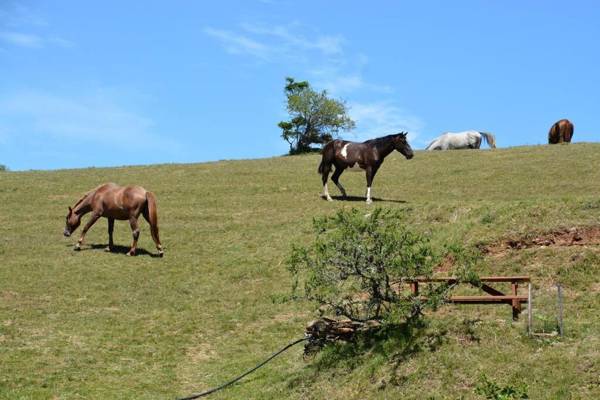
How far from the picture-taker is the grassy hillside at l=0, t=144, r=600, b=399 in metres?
12.6

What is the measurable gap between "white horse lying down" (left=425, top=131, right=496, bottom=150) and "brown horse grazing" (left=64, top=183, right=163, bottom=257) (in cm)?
3187

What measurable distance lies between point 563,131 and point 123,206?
3300cm

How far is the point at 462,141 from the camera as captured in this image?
5259 centimetres

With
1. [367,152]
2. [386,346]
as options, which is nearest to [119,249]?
[367,152]

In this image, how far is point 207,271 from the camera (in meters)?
23.4

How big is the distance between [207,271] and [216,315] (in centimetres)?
430

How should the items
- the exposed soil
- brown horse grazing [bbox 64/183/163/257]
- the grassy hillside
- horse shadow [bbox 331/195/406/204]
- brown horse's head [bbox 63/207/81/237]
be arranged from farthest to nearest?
horse shadow [bbox 331/195/406/204] → brown horse's head [bbox 63/207/81/237] → brown horse grazing [bbox 64/183/163/257] → the exposed soil → the grassy hillside

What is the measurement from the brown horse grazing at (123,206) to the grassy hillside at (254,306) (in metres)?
0.96

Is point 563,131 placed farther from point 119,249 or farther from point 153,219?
point 119,249

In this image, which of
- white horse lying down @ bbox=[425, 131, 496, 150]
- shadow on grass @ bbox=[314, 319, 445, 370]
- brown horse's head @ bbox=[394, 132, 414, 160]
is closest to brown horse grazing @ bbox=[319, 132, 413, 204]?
brown horse's head @ bbox=[394, 132, 414, 160]

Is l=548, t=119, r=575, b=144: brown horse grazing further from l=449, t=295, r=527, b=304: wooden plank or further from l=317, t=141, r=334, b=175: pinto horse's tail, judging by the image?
l=449, t=295, r=527, b=304: wooden plank

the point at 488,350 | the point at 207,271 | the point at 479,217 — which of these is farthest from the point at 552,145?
the point at 488,350

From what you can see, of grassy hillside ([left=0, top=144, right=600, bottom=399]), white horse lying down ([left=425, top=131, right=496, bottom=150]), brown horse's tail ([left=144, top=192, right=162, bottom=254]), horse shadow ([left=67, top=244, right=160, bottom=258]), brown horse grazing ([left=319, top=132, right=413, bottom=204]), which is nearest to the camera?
grassy hillside ([left=0, top=144, right=600, bottom=399])

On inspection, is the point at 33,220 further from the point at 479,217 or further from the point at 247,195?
the point at 479,217
